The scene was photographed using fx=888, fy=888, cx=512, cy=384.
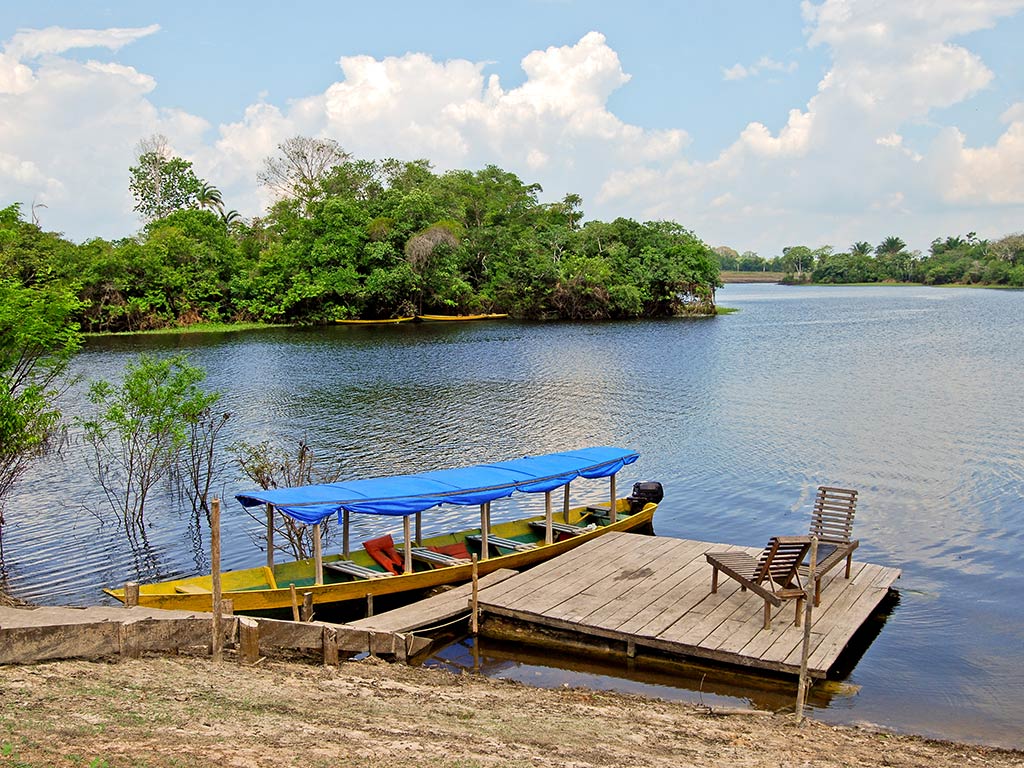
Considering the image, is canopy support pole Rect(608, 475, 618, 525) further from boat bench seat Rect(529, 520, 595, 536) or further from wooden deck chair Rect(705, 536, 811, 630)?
wooden deck chair Rect(705, 536, 811, 630)

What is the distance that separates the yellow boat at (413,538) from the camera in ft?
46.1

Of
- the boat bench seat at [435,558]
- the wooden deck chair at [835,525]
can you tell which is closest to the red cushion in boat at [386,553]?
the boat bench seat at [435,558]

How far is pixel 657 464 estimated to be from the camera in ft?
82.9

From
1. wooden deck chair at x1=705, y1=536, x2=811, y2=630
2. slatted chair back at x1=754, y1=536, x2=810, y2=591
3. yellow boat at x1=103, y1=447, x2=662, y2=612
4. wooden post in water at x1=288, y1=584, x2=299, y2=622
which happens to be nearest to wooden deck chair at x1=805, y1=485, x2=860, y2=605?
wooden deck chair at x1=705, y1=536, x2=811, y2=630

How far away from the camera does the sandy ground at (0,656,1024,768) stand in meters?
6.97

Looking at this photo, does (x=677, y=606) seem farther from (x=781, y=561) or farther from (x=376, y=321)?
(x=376, y=321)

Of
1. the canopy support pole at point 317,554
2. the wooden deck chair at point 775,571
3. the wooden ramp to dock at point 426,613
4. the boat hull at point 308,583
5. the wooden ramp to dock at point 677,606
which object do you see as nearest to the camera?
the wooden ramp to dock at point 677,606

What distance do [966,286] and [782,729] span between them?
167 m

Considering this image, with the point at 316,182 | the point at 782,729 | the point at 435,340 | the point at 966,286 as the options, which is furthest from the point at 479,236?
the point at 966,286

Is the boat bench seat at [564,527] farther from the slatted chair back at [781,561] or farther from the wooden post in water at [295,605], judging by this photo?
the wooden post in water at [295,605]

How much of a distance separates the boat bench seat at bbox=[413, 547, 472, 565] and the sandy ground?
4661 millimetres

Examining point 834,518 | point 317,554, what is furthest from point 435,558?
point 834,518

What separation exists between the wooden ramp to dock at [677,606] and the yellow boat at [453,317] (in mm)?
59819

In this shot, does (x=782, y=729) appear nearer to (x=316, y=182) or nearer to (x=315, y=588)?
(x=315, y=588)
